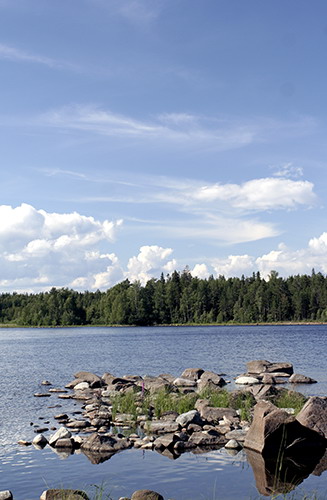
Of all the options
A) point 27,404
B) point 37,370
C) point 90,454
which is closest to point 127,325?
point 37,370

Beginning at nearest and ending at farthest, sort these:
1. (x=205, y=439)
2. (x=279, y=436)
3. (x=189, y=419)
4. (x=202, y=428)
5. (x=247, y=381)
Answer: (x=279, y=436), (x=205, y=439), (x=202, y=428), (x=189, y=419), (x=247, y=381)

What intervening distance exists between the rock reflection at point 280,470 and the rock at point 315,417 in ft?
5.65

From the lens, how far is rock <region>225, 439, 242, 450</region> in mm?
20234

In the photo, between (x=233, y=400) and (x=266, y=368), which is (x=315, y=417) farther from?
(x=266, y=368)

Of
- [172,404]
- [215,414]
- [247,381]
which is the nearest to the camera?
[215,414]

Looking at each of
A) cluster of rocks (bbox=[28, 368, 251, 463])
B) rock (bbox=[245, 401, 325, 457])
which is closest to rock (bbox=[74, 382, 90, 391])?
cluster of rocks (bbox=[28, 368, 251, 463])

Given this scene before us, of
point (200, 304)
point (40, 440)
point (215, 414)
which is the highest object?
point (200, 304)

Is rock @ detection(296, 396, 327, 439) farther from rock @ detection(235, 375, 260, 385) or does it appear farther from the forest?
the forest

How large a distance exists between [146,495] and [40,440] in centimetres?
809

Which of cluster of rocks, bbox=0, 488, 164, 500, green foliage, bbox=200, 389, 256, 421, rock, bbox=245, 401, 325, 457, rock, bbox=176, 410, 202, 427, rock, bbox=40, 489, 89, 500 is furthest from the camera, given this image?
green foliage, bbox=200, 389, 256, 421

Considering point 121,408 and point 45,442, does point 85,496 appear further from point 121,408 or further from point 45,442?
point 121,408

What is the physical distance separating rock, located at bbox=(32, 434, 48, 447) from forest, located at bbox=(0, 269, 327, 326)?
15328 centimetres

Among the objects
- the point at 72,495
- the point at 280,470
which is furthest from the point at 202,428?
the point at 72,495

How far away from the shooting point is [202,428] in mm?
22750
